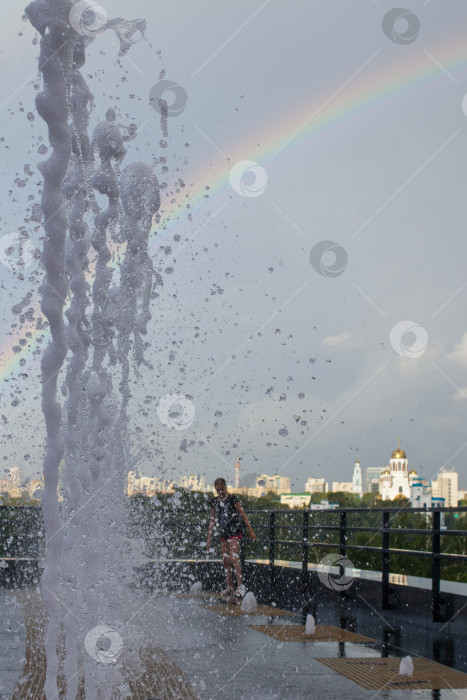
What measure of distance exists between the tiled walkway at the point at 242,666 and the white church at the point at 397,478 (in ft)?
592

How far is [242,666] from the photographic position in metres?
5.96

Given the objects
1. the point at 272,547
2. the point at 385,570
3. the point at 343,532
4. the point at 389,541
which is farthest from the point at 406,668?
the point at 272,547

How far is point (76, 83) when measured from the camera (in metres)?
6.70

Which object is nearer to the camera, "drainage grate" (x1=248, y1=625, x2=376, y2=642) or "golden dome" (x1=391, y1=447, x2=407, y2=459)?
"drainage grate" (x1=248, y1=625, x2=376, y2=642)

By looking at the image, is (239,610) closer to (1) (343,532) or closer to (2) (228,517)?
(2) (228,517)

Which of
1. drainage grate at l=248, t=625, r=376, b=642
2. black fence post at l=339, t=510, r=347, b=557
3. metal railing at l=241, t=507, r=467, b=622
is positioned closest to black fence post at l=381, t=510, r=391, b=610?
metal railing at l=241, t=507, r=467, b=622

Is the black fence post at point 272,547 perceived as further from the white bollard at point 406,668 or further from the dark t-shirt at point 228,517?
the white bollard at point 406,668

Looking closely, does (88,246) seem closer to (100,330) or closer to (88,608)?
(100,330)

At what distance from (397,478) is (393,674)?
187045 mm

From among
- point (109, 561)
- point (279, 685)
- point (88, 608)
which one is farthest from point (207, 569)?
point (279, 685)

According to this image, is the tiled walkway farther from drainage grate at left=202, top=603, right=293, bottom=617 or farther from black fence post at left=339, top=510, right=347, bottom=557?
black fence post at left=339, top=510, right=347, bottom=557

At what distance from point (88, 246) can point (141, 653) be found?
3450mm

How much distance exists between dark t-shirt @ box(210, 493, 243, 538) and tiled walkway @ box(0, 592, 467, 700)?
6.13 feet

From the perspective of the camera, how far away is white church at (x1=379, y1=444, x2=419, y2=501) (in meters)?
186
